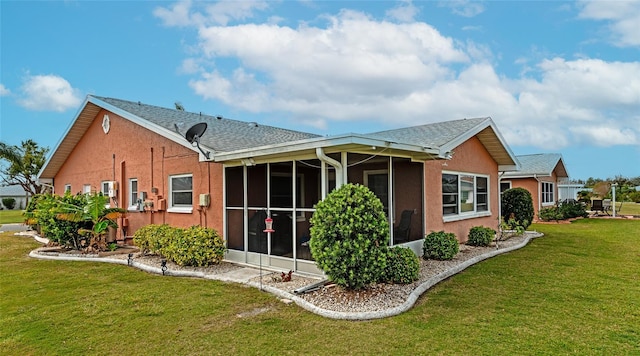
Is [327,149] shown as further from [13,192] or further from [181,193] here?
[13,192]

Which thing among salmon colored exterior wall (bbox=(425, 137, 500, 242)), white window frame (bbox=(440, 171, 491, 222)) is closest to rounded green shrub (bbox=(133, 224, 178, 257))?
salmon colored exterior wall (bbox=(425, 137, 500, 242))

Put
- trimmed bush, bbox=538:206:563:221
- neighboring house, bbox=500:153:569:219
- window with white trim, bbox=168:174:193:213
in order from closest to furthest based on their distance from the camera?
window with white trim, bbox=168:174:193:213
trimmed bush, bbox=538:206:563:221
neighboring house, bbox=500:153:569:219

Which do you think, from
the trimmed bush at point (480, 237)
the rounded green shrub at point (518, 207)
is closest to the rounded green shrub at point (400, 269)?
the trimmed bush at point (480, 237)

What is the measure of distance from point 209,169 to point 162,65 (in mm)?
7385

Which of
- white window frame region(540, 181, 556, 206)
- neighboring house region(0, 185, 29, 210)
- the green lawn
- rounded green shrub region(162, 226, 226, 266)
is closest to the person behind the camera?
the green lawn

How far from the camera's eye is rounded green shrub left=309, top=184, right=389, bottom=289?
609 cm

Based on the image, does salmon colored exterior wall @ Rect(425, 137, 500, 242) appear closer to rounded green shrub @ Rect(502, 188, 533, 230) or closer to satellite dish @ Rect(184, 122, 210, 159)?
rounded green shrub @ Rect(502, 188, 533, 230)

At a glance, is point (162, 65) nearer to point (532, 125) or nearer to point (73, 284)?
point (73, 284)

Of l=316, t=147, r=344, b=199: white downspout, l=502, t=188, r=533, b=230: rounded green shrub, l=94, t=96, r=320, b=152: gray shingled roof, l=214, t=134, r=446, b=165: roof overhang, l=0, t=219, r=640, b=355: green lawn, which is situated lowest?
l=0, t=219, r=640, b=355: green lawn

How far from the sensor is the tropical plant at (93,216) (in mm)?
11164

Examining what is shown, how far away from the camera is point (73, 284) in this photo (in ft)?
26.1

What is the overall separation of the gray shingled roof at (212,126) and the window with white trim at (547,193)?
56.6 ft

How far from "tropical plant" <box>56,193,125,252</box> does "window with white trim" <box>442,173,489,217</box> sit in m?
10.2

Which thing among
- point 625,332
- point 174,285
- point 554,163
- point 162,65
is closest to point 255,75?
point 162,65
